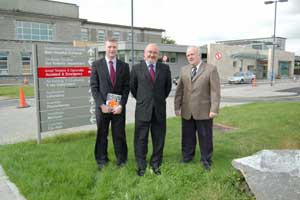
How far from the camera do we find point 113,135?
4.60 metres

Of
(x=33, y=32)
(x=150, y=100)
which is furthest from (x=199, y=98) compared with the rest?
(x=33, y=32)

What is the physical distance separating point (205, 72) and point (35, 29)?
40801 mm

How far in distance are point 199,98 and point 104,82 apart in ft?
4.83

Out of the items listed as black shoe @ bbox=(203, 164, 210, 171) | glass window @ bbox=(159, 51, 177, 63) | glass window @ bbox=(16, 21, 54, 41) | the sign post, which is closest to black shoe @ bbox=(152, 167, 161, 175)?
black shoe @ bbox=(203, 164, 210, 171)

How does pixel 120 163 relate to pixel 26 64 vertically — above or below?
below

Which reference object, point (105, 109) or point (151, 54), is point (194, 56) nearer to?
point (151, 54)

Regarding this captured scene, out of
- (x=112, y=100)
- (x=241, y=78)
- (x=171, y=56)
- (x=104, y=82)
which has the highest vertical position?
(x=171, y=56)

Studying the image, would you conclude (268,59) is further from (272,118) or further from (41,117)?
(41,117)

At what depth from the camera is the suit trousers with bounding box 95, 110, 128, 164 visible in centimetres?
450

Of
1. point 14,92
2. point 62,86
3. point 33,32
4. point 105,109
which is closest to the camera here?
point 105,109

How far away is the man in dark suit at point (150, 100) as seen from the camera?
4.16 metres

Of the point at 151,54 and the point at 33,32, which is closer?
the point at 151,54

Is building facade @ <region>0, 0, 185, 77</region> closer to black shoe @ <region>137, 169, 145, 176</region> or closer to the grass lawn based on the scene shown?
the grass lawn

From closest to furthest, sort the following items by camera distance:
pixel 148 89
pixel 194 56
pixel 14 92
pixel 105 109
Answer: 1. pixel 148 89
2. pixel 105 109
3. pixel 194 56
4. pixel 14 92
